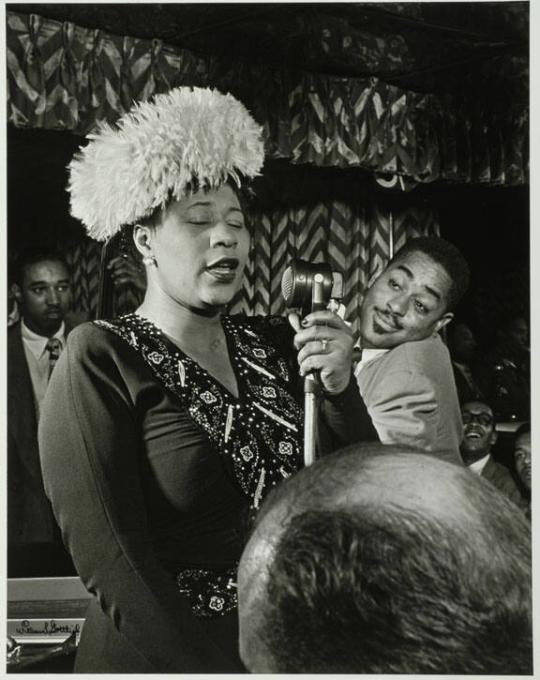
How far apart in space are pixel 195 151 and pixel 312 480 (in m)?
0.76

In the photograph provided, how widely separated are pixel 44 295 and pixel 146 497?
1.16 feet

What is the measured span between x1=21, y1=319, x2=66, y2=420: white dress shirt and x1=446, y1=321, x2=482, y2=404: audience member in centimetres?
57

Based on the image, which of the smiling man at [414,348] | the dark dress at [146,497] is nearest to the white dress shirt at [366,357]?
the smiling man at [414,348]

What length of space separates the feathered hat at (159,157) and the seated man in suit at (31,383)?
0.12m

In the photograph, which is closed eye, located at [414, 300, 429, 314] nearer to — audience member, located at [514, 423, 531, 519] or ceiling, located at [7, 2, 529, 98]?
audience member, located at [514, 423, 531, 519]

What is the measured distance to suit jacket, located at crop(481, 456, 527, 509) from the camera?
4.31 ft

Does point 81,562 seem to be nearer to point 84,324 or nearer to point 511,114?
point 84,324

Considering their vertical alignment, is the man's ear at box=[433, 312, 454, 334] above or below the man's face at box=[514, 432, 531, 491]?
above

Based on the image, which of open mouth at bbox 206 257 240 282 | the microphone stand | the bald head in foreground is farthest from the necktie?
the bald head in foreground

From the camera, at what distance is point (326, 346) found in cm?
132

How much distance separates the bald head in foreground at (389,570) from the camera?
2.02ft

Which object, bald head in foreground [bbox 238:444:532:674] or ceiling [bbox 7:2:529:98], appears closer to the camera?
bald head in foreground [bbox 238:444:532:674]
